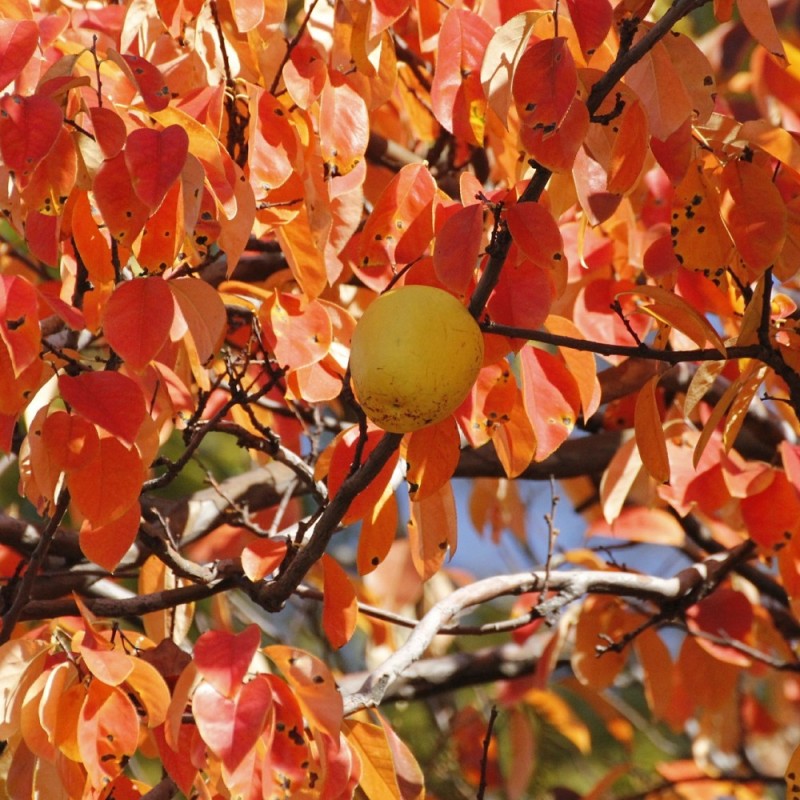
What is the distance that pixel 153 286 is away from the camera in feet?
4.34

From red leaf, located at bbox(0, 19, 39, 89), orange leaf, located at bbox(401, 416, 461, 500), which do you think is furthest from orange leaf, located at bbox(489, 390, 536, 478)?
red leaf, located at bbox(0, 19, 39, 89)

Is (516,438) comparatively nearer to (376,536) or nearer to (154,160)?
(376,536)

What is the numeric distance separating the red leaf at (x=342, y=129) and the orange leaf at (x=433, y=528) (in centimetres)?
45

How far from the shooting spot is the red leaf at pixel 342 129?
150 centimetres

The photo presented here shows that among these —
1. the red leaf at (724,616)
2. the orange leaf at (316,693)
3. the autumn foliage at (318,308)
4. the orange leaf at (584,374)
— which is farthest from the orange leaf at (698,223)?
the red leaf at (724,616)

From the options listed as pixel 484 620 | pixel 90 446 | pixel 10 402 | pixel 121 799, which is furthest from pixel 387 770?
pixel 484 620

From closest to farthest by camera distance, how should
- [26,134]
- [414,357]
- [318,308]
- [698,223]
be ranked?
[414,357] < [26,134] < [698,223] < [318,308]

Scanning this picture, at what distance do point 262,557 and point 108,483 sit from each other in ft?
0.83

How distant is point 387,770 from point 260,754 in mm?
196

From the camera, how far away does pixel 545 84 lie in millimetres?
1223

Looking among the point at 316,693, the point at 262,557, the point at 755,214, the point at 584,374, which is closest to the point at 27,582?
the point at 262,557

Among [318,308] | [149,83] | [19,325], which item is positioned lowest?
[318,308]

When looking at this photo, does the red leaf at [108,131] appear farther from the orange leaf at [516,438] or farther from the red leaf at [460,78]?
the orange leaf at [516,438]

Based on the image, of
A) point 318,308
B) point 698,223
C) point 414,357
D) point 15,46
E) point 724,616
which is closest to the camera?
point 414,357
